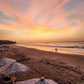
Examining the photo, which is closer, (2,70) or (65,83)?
(2,70)

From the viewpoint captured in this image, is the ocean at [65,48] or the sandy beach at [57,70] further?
the ocean at [65,48]

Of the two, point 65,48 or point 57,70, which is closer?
point 57,70

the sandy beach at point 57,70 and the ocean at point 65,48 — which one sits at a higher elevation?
the ocean at point 65,48

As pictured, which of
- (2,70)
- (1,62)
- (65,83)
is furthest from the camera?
(65,83)

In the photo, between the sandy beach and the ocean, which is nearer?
the sandy beach

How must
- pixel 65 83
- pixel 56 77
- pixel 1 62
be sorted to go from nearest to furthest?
pixel 1 62 → pixel 65 83 → pixel 56 77

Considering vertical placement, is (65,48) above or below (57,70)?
above

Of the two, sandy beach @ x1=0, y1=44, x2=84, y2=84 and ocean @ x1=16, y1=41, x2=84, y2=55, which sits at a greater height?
ocean @ x1=16, y1=41, x2=84, y2=55

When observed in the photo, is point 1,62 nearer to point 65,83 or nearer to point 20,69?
point 20,69

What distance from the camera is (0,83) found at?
4.36 meters

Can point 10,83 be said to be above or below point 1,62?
below

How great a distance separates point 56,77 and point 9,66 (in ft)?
16.1

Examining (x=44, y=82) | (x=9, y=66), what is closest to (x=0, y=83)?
(x=9, y=66)

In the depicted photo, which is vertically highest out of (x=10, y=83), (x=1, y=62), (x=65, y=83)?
(x=1, y=62)
